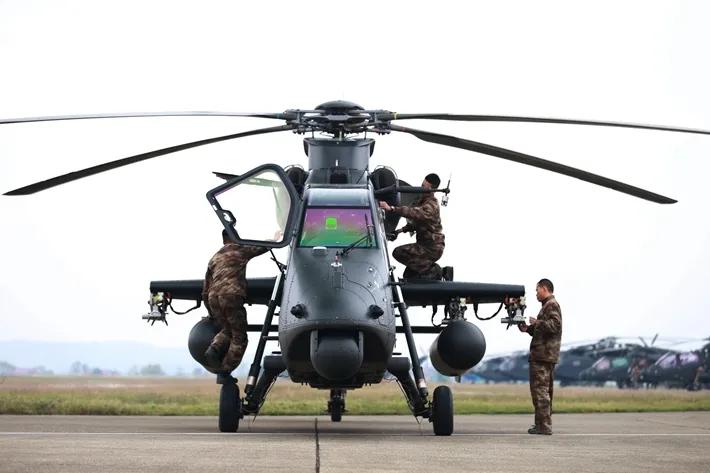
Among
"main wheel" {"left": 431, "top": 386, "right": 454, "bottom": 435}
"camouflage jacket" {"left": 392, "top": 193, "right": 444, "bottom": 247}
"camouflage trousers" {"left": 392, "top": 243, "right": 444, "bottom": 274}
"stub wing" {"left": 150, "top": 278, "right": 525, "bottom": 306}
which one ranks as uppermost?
"camouflage jacket" {"left": 392, "top": 193, "right": 444, "bottom": 247}

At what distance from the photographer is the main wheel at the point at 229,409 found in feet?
39.7

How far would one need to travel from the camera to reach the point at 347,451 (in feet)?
29.4

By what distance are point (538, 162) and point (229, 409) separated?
14.3 feet

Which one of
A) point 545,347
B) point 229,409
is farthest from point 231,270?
point 545,347

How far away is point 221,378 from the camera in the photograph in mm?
12734

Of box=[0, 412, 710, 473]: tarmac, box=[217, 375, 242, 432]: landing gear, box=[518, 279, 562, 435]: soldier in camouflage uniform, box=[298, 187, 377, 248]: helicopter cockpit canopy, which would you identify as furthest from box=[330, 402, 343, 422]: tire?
box=[298, 187, 377, 248]: helicopter cockpit canopy

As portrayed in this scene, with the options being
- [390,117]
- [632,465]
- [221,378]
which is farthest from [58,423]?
[632,465]

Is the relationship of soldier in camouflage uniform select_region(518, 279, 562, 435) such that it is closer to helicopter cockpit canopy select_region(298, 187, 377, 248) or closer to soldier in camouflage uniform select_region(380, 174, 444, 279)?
soldier in camouflage uniform select_region(380, 174, 444, 279)

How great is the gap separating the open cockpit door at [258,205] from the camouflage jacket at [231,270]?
148 centimetres

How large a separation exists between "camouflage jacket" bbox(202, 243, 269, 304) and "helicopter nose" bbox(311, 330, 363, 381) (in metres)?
2.12

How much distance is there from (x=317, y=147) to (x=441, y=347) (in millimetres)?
2875

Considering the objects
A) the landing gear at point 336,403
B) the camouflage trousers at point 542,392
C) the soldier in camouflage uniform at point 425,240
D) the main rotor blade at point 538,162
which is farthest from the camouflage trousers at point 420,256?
the landing gear at point 336,403

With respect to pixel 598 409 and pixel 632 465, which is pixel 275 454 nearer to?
pixel 632 465

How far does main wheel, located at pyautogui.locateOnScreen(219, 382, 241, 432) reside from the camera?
39.7 ft
